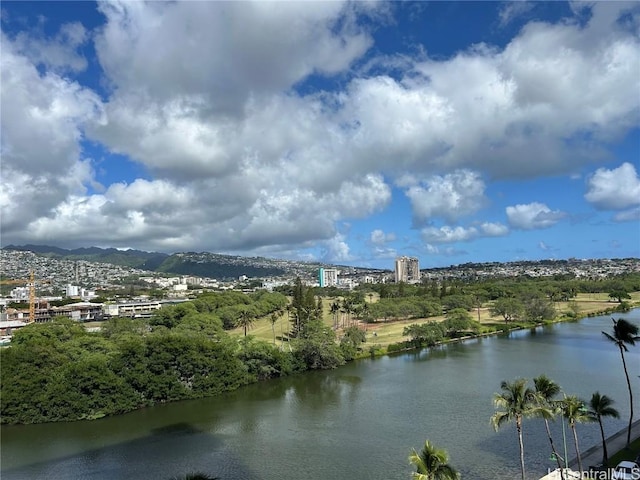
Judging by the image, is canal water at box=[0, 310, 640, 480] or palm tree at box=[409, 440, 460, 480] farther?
canal water at box=[0, 310, 640, 480]

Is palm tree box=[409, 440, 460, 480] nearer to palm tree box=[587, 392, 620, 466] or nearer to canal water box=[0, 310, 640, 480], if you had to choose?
canal water box=[0, 310, 640, 480]

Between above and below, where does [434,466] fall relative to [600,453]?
above

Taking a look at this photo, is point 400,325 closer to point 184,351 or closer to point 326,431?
point 184,351

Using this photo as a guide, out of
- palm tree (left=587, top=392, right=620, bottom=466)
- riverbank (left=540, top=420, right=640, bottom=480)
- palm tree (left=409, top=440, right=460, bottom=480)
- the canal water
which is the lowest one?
the canal water

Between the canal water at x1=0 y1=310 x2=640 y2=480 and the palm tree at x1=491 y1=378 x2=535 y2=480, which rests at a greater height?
the palm tree at x1=491 y1=378 x2=535 y2=480

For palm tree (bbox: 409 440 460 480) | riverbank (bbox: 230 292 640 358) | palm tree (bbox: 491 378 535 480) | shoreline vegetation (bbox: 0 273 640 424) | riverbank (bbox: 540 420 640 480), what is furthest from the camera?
riverbank (bbox: 230 292 640 358)

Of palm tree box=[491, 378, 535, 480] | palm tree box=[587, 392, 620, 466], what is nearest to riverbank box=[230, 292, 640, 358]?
palm tree box=[587, 392, 620, 466]

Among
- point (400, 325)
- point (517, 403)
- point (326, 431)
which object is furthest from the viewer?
point (400, 325)

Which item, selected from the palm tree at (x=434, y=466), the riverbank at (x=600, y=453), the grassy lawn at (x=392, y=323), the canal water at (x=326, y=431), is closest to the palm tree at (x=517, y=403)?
the riverbank at (x=600, y=453)

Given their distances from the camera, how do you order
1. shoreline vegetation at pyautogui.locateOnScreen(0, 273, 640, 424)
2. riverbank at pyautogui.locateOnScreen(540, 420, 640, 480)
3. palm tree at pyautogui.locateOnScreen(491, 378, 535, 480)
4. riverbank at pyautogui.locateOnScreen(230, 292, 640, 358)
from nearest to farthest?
1. palm tree at pyautogui.locateOnScreen(491, 378, 535, 480)
2. riverbank at pyautogui.locateOnScreen(540, 420, 640, 480)
3. shoreline vegetation at pyautogui.locateOnScreen(0, 273, 640, 424)
4. riverbank at pyautogui.locateOnScreen(230, 292, 640, 358)

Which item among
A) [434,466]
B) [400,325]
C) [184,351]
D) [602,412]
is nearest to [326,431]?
[184,351]
